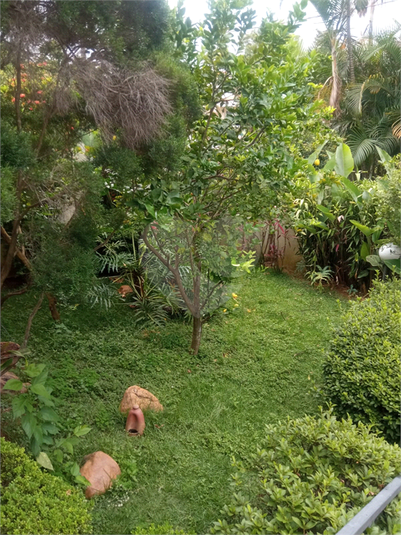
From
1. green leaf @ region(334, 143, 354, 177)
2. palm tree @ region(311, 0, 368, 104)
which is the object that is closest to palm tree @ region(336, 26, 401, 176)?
palm tree @ region(311, 0, 368, 104)

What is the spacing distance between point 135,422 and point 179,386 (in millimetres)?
622

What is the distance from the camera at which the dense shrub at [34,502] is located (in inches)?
57.7

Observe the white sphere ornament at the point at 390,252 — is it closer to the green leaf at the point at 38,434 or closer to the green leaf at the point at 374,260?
the green leaf at the point at 374,260

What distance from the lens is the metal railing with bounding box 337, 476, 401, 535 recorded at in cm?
142

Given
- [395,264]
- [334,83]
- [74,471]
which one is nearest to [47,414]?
[74,471]

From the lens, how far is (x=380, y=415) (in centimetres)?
239

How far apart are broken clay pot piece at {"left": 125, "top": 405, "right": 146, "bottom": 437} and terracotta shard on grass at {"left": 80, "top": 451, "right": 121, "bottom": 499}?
0.34m

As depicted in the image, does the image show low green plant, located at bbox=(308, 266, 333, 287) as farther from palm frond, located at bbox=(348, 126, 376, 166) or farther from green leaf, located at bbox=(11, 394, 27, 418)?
green leaf, located at bbox=(11, 394, 27, 418)

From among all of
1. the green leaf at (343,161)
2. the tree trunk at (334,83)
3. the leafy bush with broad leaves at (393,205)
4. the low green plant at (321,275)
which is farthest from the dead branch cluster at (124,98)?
the tree trunk at (334,83)

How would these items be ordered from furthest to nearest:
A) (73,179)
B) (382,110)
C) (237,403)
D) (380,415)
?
(382,110), (237,403), (380,415), (73,179)

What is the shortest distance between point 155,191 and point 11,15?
43.1 inches

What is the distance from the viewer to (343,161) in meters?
5.07

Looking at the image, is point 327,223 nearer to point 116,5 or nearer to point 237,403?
point 237,403

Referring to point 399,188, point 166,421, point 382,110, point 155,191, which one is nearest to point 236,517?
point 166,421
